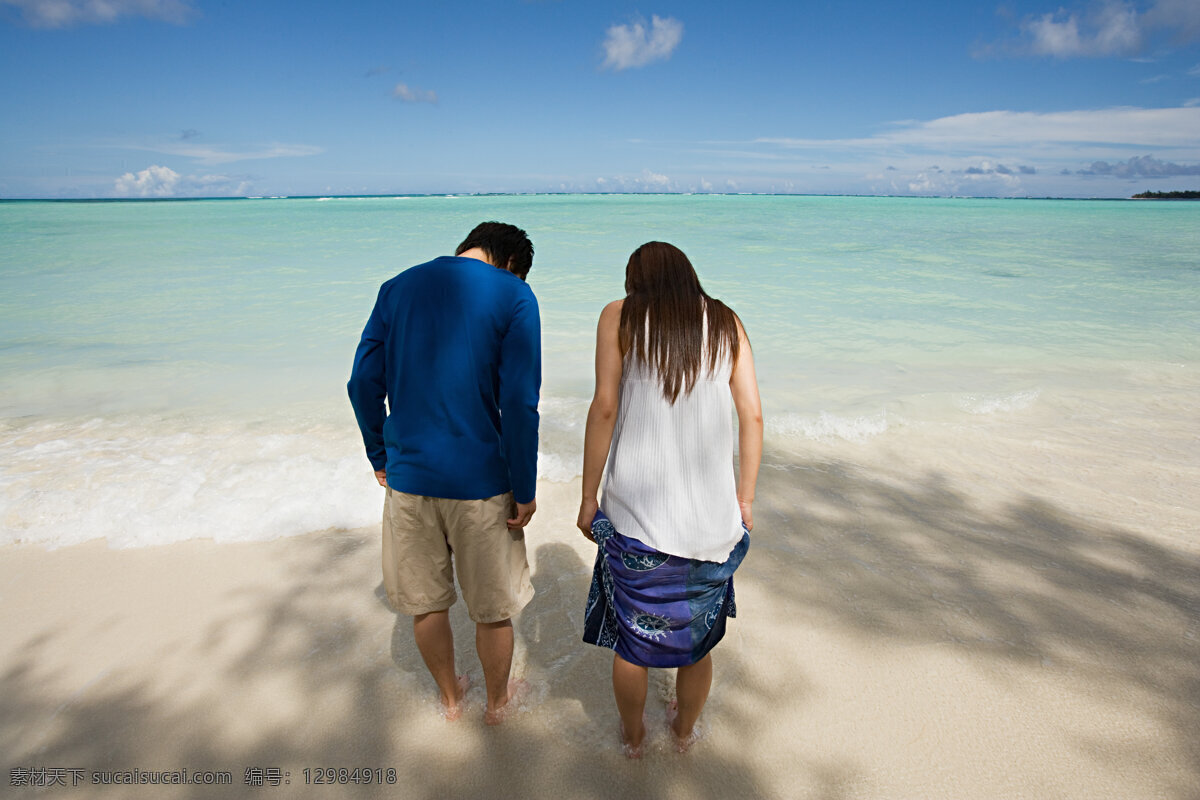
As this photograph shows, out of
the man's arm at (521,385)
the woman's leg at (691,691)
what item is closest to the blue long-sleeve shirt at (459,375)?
the man's arm at (521,385)

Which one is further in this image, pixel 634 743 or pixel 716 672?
pixel 716 672

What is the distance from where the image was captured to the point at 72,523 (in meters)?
3.71

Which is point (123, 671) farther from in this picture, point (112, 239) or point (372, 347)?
point (112, 239)

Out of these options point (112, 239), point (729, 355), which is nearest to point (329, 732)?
point (729, 355)

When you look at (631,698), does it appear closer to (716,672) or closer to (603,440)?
(716,672)

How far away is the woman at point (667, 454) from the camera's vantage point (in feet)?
6.04

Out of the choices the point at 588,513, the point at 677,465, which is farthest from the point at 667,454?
the point at 588,513

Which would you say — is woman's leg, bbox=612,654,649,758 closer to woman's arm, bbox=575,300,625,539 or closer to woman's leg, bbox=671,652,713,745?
woman's leg, bbox=671,652,713,745

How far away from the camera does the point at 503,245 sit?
211 cm

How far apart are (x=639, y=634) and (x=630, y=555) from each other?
0.25 meters

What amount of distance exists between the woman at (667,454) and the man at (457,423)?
277 millimetres

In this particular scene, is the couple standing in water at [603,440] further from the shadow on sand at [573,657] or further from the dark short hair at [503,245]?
the shadow on sand at [573,657]

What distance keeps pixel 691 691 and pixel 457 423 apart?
3.92 feet

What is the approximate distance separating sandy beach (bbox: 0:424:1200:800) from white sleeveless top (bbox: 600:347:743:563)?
3.02ft
